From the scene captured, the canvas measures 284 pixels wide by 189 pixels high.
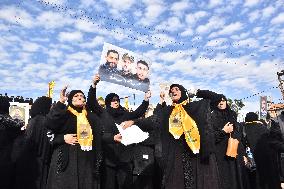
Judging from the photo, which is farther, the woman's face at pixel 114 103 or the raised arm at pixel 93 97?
the woman's face at pixel 114 103

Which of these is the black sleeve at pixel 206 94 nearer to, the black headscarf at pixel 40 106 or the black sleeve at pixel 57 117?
the black sleeve at pixel 57 117

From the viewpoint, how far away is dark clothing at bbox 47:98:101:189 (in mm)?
4988

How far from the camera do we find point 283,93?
21344mm

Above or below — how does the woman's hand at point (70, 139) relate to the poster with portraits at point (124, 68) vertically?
below

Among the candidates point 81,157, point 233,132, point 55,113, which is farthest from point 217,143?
point 55,113

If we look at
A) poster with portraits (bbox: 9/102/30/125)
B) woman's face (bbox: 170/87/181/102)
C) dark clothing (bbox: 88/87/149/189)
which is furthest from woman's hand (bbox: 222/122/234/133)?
poster with portraits (bbox: 9/102/30/125)

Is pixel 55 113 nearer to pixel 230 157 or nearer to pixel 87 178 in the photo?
pixel 87 178

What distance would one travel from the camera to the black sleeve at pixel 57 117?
504cm

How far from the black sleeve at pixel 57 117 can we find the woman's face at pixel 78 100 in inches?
7.7

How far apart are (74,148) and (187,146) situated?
1567 millimetres

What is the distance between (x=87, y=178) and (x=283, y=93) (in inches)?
729

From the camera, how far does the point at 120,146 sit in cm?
636

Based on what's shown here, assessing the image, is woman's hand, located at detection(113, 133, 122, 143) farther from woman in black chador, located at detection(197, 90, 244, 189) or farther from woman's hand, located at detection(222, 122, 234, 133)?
woman's hand, located at detection(222, 122, 234, 133)

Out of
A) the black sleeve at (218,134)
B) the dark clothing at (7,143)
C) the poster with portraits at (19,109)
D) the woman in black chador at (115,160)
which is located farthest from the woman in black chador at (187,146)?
the poster with portraits at (19,109)
